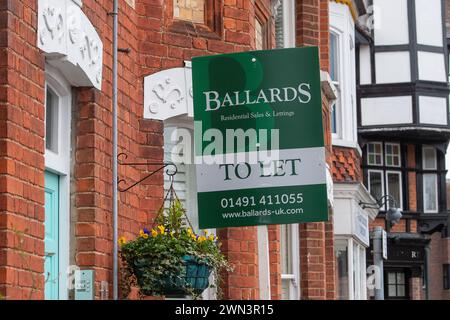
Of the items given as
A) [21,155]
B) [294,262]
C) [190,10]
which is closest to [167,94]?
[190,10]

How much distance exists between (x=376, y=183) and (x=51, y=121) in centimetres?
2639

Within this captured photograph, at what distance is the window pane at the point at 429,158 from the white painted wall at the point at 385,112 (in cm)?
258

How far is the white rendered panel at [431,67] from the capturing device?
108ft

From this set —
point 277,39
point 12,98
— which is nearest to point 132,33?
point 12,98

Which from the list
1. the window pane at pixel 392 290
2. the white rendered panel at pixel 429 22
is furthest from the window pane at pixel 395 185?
the white rendered panel at pixel 429 22

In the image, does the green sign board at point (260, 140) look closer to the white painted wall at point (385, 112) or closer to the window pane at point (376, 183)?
the white painted wall at point (385, 112)

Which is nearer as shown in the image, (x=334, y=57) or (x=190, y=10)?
(x=190, y=10)

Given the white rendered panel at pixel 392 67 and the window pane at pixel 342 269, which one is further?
the white rendered panel at pixel 392 67

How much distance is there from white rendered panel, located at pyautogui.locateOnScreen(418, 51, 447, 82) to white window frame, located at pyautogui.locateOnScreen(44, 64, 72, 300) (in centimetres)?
2482

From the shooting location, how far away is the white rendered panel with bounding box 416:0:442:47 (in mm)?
33031

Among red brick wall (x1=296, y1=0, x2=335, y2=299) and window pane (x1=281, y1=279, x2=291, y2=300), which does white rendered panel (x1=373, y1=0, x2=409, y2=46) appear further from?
window pane (x1=281, y1=279, x2=291, y2=300)

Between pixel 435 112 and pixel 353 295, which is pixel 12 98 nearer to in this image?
pixel 353 295

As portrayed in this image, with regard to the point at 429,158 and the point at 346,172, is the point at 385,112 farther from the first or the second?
the point at 346,172

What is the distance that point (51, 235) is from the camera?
832cm
